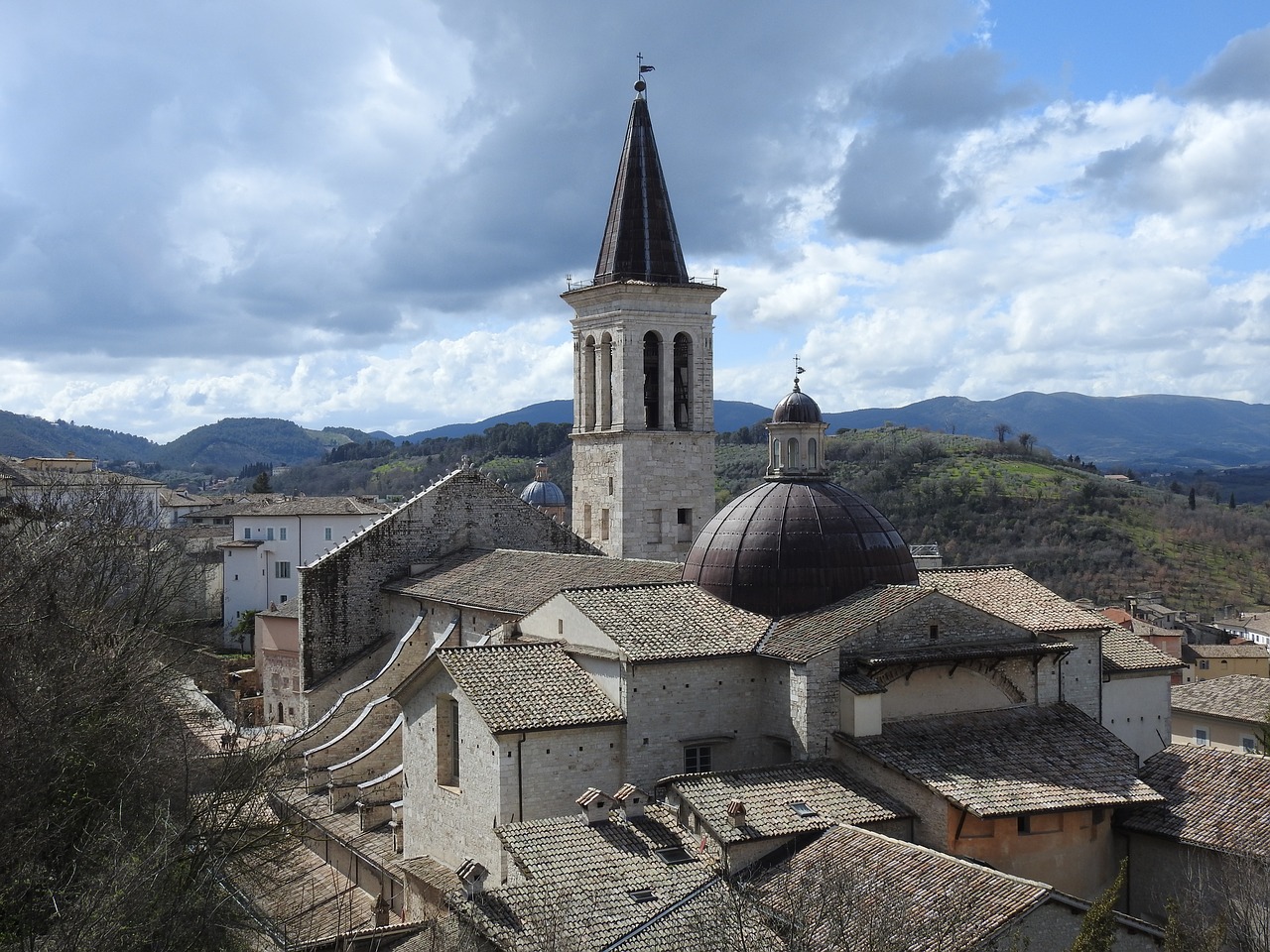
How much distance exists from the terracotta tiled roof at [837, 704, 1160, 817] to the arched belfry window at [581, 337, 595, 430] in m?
19.1

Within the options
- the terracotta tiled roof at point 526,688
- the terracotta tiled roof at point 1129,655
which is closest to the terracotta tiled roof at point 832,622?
the terracotta tiled roof at point 526,688

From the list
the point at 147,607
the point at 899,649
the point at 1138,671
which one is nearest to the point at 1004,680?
the point at 899,649

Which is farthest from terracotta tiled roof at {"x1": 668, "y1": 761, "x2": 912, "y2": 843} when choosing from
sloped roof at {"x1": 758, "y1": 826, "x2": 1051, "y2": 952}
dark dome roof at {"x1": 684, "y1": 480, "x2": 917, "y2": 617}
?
dark dome roof at {"x1": 684, "y1": 480, "x2": 917, "y2": 617}

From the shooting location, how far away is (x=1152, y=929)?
54.5 ft

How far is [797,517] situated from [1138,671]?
971 centimetres

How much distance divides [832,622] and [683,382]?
17085 millimetres

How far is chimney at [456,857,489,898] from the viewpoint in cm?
1947

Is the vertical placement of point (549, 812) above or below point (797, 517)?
below

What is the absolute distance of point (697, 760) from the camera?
23250 mm

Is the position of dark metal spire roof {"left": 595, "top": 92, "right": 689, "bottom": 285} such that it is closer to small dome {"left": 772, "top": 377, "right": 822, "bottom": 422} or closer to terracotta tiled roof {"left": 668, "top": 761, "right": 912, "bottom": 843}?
small dome {"left": 772, "top": 377, "right": 822, "bottom": 422}

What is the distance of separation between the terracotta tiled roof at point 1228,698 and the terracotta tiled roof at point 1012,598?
51.5ft

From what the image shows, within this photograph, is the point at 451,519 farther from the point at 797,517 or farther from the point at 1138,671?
the point at 1138,671

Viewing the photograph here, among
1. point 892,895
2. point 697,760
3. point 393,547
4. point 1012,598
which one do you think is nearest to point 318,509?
point 393,547

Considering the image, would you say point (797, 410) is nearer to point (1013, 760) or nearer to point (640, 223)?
point (1013, 760)
